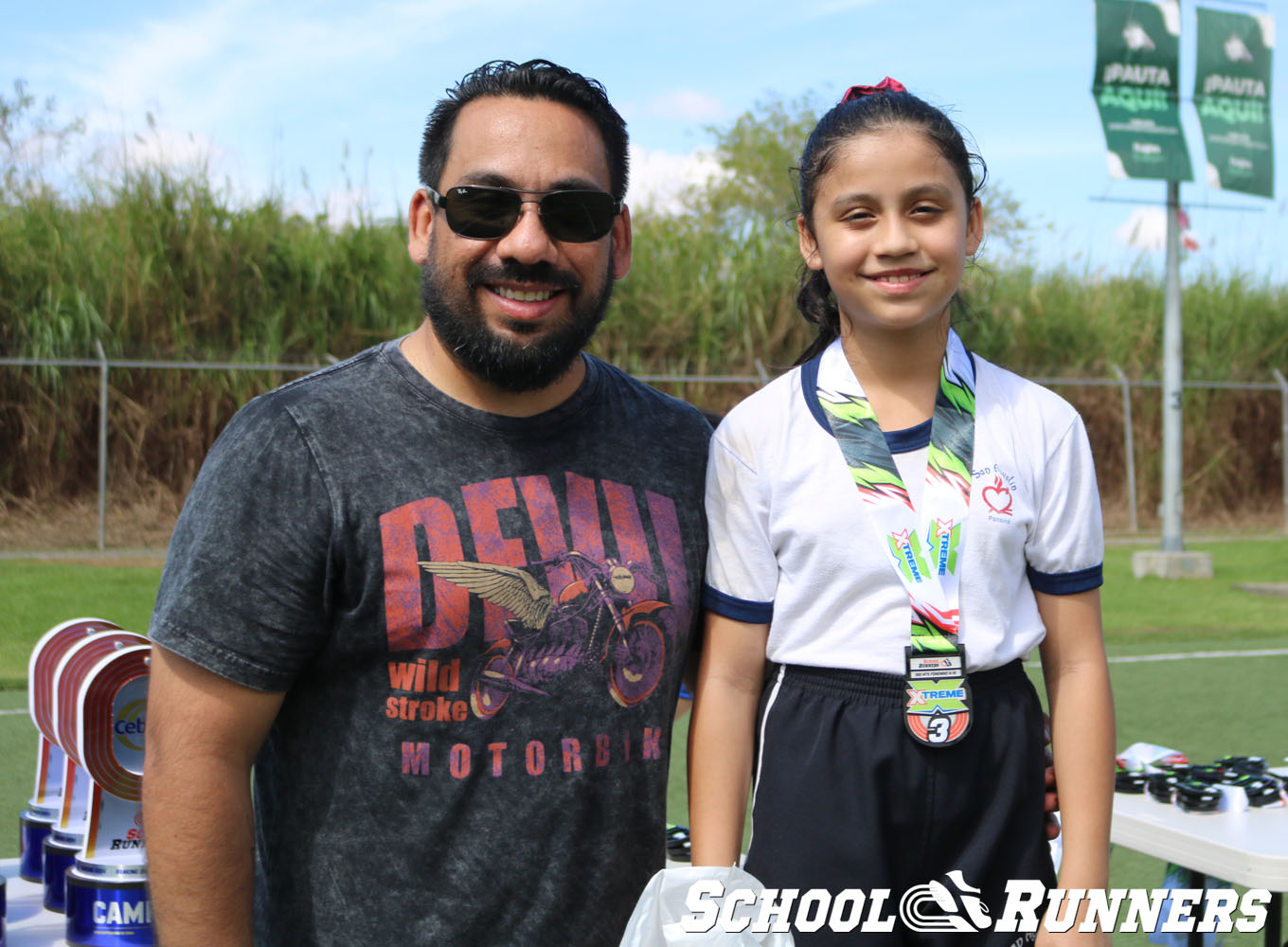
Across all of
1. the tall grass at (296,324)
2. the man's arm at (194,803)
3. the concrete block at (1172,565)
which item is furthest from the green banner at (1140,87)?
the man's arm at (194,803)

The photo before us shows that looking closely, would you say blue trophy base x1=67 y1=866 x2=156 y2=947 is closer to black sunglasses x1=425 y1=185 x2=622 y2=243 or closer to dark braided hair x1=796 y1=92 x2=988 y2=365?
black sunglasses x1=425 y1=185 x2=622 y2=243

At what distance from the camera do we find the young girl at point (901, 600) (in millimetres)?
2057

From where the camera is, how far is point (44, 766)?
2.78 meters

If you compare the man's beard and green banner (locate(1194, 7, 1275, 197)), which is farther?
green banner (locate(1194, 7, 1275, 197))

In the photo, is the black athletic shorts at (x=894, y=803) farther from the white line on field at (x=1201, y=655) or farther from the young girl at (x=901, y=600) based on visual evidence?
the white line on field at (x=1201, y=655)

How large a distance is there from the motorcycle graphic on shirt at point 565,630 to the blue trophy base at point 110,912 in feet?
2.79

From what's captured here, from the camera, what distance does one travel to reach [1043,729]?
7.18ft

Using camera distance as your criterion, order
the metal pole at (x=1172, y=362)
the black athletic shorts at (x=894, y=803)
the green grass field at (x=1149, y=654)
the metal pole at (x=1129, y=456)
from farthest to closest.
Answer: the metal pole at (x=1129, y=456)
the metal pole at (x=1172, y=362)
the green grass field at (x=1149, y=654)
the black athletic shorts at (x=894, y=803)

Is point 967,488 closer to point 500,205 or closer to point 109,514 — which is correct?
point 500,205

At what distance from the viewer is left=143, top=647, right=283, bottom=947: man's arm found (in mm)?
1922

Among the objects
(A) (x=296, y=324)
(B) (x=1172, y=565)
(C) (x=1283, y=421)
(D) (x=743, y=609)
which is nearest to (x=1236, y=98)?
(C) (x=1283, y=421)

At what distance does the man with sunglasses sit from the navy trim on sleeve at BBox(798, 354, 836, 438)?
332 millimetres

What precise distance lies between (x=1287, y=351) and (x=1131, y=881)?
17.1 meters

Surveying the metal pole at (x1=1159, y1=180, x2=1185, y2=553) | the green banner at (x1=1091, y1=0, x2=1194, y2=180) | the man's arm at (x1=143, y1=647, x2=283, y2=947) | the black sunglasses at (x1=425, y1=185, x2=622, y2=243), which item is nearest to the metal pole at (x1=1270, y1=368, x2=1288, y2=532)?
the metal pole at (x1=1159, y1=180, x2=1185, y2=553)
